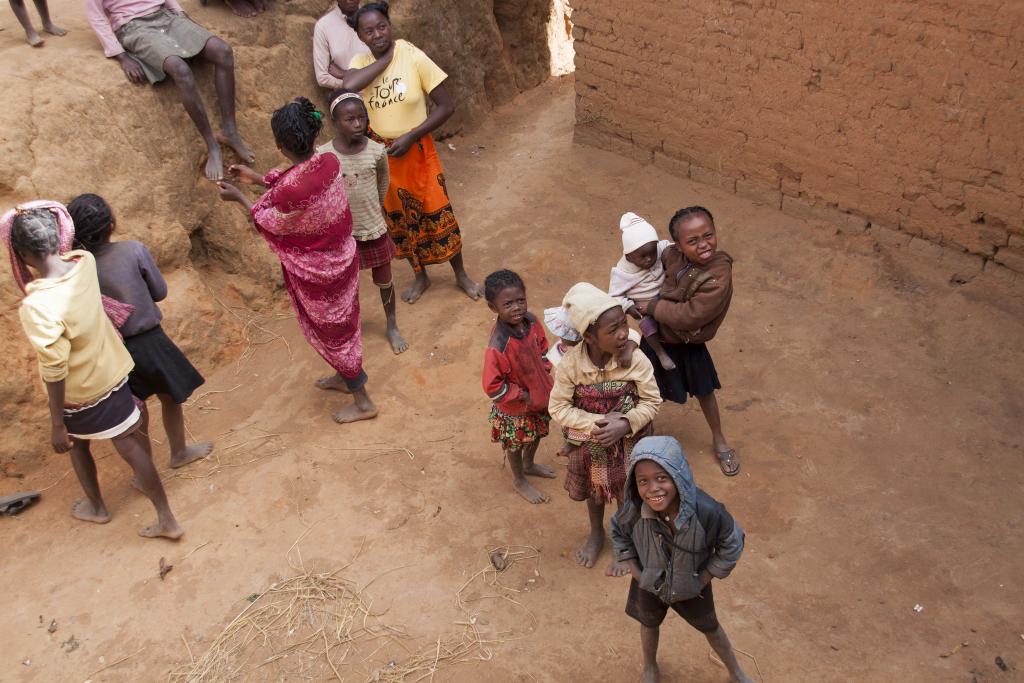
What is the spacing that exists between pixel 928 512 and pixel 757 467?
2.59 ft

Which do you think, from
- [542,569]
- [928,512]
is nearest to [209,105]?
[542,569]

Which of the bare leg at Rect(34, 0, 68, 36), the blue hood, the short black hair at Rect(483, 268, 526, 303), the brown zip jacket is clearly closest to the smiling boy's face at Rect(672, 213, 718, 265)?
the brown zip jacket

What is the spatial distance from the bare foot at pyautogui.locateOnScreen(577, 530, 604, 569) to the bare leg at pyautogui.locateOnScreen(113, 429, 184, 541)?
193 centimetres

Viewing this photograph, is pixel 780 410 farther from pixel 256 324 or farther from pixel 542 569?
pixel 256 324

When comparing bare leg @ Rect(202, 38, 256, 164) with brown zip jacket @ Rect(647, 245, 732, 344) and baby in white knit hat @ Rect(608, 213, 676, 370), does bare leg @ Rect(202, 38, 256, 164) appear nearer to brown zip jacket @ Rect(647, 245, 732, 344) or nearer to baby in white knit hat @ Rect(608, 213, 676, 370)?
baby in white knit hat @ Rect(608, 213, 676, 370)

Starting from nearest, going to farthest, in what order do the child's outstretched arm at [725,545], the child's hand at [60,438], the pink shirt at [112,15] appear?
the child's outstretched arm at [725,545] → the child's hand at [60,438] → the pink shirt at [112,15]

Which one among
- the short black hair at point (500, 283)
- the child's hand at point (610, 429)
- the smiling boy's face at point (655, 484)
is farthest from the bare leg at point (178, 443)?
the smiling boy's face at point (655, 484)

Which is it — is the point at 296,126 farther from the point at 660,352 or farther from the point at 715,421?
the point at 715,421

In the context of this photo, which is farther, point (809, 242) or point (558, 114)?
point (558, 114)

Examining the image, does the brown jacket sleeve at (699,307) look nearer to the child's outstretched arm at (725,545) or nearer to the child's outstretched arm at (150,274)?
the child's outstretched arm at (725,545)

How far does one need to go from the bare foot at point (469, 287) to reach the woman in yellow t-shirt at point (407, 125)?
0.01 m

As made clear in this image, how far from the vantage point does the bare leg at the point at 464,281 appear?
600 cm

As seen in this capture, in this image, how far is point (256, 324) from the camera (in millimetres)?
6016

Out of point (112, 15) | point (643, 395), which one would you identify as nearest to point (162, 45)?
point (112, 15)
